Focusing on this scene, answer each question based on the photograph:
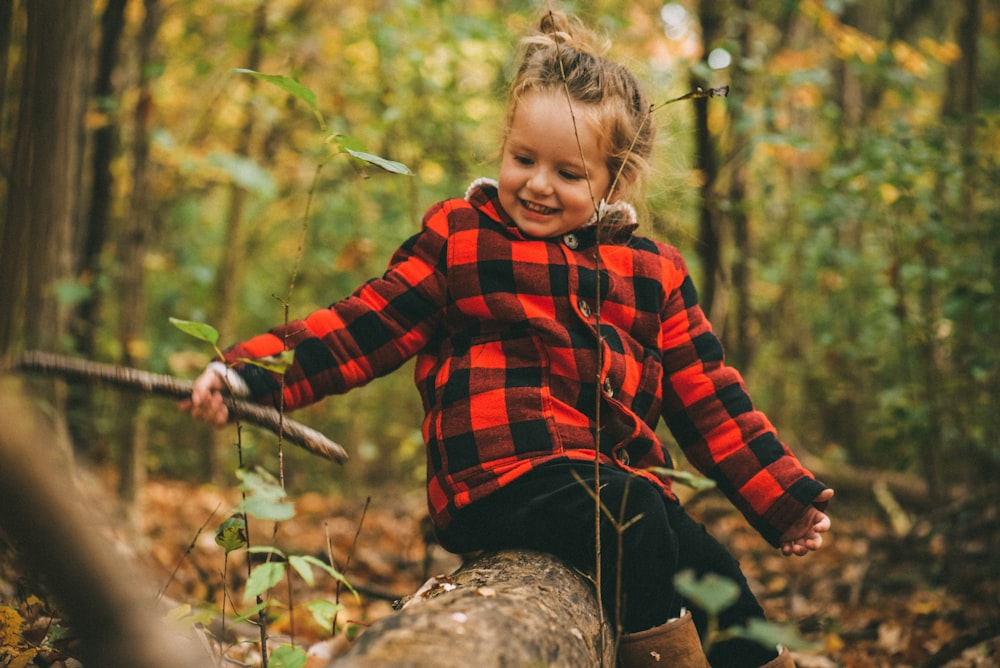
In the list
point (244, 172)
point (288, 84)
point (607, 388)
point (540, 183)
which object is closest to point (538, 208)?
point (540, 183)

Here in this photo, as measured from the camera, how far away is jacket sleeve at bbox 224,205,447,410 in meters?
2.09

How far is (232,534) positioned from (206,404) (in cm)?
35

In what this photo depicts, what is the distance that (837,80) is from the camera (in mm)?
8961

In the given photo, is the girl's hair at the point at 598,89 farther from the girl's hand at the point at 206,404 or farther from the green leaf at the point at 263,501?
the green leaf at the point at 263,501

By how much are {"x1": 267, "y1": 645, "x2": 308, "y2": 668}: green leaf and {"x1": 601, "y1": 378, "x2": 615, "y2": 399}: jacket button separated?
1036 mm

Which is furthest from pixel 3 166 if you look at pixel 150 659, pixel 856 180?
pixel 856 180

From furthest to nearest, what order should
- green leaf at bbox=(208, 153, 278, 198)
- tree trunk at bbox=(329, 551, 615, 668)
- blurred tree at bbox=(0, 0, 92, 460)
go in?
green leaf at bbox=(208, 153, 278, 198) → blurred tree at bbox=(0, 0, 92, 460) → tree trunk at bbox=(329, 551, 615, 668)

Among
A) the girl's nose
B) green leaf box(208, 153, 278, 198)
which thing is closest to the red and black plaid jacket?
the girl's nose

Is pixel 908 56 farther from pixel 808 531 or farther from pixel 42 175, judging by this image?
pixel 42 175

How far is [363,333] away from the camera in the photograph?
87.6 inches

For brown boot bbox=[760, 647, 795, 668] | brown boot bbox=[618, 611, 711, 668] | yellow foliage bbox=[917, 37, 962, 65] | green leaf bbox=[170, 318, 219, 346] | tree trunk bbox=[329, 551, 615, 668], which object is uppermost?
yellow foliage bbox=[917, 37, 962, 65]

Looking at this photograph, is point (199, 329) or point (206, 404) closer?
point (199, 329)

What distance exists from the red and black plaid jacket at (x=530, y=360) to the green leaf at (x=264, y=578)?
74 centimetres

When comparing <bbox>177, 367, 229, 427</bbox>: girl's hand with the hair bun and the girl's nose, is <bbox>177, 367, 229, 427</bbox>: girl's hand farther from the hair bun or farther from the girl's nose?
the hair bun
